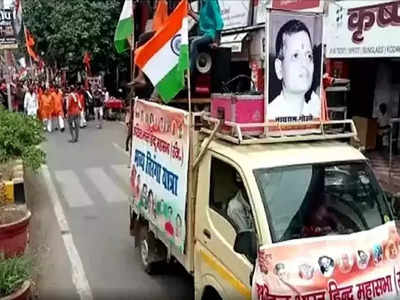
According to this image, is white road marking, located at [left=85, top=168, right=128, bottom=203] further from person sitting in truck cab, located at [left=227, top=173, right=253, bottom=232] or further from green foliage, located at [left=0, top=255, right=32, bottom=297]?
person sitting in truck cab, located at [left=227, top=173, right=253, bottom=232]

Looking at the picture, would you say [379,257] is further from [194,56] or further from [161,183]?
[194,56]

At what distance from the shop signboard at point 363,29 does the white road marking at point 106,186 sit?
5597 mm

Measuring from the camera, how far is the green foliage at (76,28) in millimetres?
26359

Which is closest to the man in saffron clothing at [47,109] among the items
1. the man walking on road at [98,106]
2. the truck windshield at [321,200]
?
the man walking on road at [98,106]

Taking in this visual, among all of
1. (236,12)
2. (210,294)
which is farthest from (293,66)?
(236,12)

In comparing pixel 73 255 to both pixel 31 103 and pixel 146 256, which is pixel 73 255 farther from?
pixel 31 103

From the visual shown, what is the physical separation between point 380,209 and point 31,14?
26.9 m

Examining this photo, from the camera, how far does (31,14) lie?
28609 millimetres

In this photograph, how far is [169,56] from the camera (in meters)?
6.07

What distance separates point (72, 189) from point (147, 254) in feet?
18.2

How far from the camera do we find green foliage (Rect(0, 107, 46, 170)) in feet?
34.6

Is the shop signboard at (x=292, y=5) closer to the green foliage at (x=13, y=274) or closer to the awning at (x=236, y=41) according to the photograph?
the awning at (x=236, y=41)

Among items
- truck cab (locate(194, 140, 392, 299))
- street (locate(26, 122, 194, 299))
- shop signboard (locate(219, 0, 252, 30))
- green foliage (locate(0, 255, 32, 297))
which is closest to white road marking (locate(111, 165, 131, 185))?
street (locate(26, 122, 194, 299))

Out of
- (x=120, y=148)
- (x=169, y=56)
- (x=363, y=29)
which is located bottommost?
(x=120, y=148)
